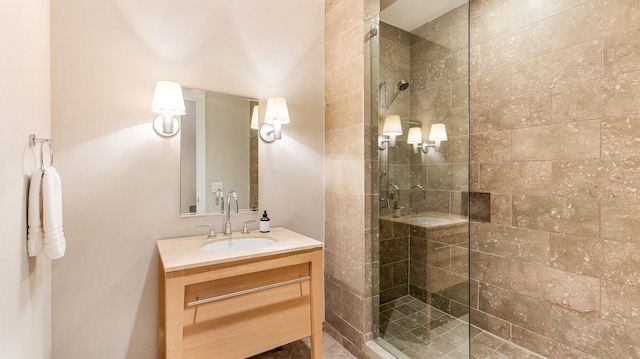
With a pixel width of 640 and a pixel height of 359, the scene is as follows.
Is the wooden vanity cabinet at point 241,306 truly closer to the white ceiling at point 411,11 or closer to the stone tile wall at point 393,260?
the stone tile wall at point 393,260

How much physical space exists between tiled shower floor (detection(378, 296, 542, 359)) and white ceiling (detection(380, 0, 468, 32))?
1.92 metres

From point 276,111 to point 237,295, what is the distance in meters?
1.20

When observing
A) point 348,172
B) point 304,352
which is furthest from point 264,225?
point 304,352

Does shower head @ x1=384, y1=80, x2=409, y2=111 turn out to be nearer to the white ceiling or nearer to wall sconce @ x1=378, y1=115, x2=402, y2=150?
wall sconce @ x1=378, y1=115, x2=402, y2=150

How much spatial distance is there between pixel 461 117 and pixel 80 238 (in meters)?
2.28

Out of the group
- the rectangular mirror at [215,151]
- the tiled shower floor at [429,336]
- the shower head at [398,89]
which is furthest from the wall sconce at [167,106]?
the tiled shower floor at [429,336]

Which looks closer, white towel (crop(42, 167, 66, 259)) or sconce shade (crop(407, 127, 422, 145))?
white towel (crop(42, 167, 66, 259))

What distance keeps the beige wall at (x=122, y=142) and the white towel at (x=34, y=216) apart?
0.47 meters

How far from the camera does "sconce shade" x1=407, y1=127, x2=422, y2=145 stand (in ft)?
6.25

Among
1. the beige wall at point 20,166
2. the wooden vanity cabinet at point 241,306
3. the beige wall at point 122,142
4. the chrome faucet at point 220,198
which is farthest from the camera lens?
the chrome faucet at point 220,198

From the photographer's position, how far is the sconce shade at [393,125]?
78.0 inches

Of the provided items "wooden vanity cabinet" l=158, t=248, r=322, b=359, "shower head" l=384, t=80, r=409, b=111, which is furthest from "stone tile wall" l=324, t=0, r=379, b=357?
"wooden vanity cabinet" l=158, t=248, r=322, b=359

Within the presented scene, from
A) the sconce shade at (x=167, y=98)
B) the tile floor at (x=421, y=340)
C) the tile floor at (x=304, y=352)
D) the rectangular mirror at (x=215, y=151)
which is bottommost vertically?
the tile floor at (x=304, y=352)

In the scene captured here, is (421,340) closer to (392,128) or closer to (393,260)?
(393,260)
